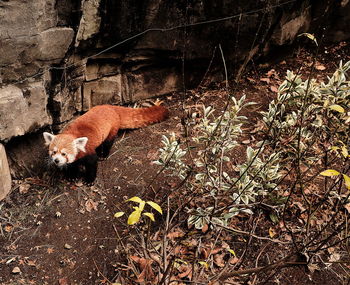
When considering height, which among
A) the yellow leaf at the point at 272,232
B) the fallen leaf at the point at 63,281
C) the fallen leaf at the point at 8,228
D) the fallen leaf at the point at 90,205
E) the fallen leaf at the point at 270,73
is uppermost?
the fallen leaf at the point at 270,73

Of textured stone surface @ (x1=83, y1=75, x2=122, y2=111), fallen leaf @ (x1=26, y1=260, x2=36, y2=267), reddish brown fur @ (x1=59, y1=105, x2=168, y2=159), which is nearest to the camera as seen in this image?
fallen leaf @ (x1=26, y1=260, x2=36, y2=267)

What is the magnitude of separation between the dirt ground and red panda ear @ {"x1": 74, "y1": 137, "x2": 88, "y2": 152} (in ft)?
0.99

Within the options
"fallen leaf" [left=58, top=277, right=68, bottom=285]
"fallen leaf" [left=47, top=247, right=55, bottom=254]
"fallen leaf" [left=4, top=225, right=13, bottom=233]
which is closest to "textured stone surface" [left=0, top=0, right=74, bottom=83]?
"fallen leaf" [left=4, top=225, right=13, bottom=233]

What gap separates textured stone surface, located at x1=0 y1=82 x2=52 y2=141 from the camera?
11.7 feet

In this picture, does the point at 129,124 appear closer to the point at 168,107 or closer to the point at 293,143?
the point at 168,107

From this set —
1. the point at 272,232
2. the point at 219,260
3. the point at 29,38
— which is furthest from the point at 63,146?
the point at 272,232

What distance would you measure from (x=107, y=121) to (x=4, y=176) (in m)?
1.23

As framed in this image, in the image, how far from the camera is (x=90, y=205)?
12.6 feet

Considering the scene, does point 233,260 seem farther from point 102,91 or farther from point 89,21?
point 89,21

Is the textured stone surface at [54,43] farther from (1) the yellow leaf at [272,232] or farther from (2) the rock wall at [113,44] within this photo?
(1) the yellow leaf at [272,232]

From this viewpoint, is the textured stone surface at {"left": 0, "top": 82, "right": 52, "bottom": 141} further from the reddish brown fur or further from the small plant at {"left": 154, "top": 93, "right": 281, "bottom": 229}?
the small plant at {"left": 154, "top": 93, "right": 281, "bottom": 229}

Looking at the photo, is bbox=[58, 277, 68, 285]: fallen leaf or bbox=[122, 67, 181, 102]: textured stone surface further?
bbox=[122, 67, 181, 102]: textured stone surface

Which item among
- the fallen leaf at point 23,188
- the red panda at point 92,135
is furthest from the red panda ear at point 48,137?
the fallen leaf at point 23,188

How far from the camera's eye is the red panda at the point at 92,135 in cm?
386
